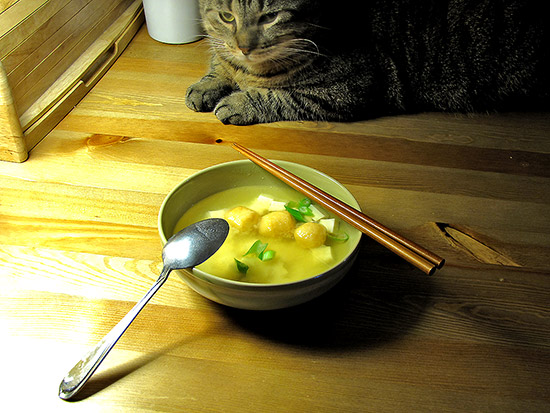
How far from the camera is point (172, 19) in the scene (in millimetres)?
1585

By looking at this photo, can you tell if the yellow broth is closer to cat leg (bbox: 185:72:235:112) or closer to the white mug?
cat leg (bbox: 185:72:235:112)

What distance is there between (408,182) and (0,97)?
2.72 feet

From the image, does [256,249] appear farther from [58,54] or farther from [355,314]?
[58,54]

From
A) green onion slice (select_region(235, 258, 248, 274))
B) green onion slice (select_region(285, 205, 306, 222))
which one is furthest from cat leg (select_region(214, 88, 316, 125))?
green onion slice (select_region(235, 258, 248, 274))

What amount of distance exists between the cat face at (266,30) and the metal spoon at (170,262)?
0.69 m

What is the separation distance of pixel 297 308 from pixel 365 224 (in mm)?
161

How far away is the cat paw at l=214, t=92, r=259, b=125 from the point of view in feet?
4.11

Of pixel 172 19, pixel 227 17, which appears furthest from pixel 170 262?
pixel 172 19

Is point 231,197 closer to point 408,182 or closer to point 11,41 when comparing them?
point 408,182

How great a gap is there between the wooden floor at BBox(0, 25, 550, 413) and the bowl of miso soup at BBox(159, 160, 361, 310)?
8 centimetres

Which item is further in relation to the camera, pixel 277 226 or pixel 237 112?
pixel 237 112

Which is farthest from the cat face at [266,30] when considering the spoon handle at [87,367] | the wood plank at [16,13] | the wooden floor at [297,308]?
the spoon handle at [87,367]

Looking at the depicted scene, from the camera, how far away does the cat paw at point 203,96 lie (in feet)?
4.25

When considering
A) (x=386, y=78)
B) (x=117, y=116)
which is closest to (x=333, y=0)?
(x=386, y=78)
